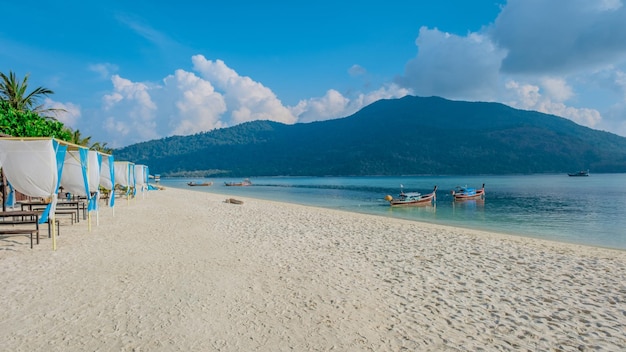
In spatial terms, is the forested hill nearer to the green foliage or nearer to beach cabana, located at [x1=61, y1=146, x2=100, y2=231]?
the green foliage

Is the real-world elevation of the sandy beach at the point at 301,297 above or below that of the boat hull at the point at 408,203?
above

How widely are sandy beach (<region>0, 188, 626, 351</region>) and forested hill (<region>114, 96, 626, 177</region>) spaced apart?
113219 millimetres

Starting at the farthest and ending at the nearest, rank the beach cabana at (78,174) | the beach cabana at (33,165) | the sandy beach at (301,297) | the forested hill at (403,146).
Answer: the forested hill at (403,146), the beach cabana at (78,174), the beach cabana at (33,165), the sandy beach at (301,297)

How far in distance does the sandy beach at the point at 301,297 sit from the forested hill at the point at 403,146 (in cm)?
11322

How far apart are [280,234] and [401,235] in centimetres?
358

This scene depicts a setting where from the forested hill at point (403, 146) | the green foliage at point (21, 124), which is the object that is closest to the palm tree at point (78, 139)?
the green foliage at point (21, 124)

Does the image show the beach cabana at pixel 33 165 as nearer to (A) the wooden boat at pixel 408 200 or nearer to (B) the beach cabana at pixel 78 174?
(B) the beach cabana at pixel 78 174

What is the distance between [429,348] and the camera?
3.43 m

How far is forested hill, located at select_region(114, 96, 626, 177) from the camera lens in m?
111

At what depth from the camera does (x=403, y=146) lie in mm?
129000

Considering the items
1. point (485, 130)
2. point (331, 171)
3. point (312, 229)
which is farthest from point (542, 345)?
point (485, 130)

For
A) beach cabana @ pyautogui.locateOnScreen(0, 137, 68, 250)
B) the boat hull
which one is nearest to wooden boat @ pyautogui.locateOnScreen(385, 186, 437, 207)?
the boat hull

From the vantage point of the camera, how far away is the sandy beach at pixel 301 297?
141 inches

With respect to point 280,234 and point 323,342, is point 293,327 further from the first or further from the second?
point 280,234
